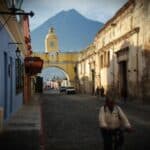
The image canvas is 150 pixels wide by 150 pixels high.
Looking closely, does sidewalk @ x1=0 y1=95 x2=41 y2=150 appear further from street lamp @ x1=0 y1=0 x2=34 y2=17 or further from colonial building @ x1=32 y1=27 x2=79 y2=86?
colonial building @ x1=32 y1=27 x2=79 y2=86

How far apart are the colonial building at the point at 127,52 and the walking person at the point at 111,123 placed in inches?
647

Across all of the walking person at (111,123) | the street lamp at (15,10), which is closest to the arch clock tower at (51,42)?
the street lamp at (15,10)

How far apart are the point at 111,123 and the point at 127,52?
28.7 meters

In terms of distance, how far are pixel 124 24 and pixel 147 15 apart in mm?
6094

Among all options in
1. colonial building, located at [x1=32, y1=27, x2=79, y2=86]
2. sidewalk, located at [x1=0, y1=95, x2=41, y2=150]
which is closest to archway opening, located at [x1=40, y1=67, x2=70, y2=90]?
colonial building, located at [x1=32, y1=27, x2=79, y2=86]

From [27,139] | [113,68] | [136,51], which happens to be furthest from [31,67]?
[27,139]

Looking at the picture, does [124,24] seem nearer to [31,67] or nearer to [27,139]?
[31,67]

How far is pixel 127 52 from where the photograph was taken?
121 feet

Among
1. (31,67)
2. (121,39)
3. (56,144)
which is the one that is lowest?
(56,144)

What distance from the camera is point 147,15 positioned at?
104 ft

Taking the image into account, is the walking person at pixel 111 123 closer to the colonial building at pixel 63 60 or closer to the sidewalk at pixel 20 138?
the sidewalk at pixel 20 138

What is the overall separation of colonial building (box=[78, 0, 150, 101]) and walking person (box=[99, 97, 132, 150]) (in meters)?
16.4

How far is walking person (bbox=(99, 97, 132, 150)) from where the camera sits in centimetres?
835

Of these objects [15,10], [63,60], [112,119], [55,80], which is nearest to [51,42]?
[63,60]
